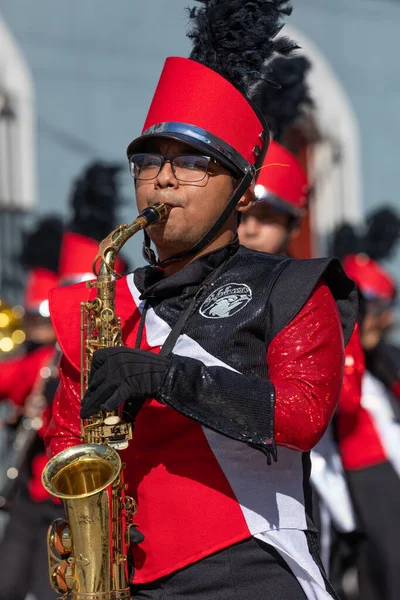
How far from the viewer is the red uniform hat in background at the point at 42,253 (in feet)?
28.3

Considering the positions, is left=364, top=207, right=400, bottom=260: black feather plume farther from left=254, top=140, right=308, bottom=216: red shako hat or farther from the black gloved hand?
the black gloved hand

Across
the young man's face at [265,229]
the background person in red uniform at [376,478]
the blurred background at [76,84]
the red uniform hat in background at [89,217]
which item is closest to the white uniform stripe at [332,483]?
the background person in red uniform at [376,478]

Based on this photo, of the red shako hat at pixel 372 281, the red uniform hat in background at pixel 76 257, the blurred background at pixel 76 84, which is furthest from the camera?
the blurred background at pixel 76 84

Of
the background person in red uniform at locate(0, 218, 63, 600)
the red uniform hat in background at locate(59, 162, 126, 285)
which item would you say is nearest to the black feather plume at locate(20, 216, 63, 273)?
the background person in red uniform at locate(0, 218, 63, 600)

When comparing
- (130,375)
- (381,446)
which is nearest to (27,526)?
(381,446)

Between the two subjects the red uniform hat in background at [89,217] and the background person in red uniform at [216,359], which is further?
the red uniform hat in background at [89,217]

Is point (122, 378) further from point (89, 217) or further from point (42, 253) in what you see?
point (42, 253)

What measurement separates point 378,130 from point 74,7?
134 inches

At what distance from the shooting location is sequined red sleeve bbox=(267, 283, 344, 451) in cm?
272

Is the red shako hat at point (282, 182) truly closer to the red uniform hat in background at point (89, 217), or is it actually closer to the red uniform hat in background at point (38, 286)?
the red uniform hat in background at point (89, 217)

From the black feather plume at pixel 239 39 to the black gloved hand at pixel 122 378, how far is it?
88 cm

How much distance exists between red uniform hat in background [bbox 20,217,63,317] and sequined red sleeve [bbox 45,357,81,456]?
17.5ft

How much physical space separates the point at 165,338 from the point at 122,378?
0.36 meters

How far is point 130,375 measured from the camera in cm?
267
